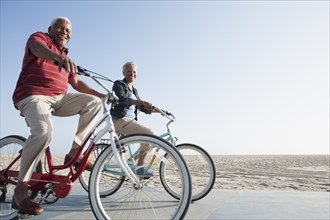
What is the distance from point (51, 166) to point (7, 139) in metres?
0.83

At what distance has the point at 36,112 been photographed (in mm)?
2678

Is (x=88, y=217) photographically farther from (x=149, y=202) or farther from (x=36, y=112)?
(x=36, y=112)

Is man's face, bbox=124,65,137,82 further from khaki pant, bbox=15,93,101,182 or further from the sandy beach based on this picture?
the sandy beach

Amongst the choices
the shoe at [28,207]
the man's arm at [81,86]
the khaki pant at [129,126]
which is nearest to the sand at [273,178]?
the khaki pant at [129,126]

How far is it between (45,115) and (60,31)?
809 millimetres

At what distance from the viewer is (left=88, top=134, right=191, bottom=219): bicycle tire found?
2.31m

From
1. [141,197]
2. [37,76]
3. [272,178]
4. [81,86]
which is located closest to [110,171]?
[141,197]

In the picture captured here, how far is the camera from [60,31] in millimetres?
2971

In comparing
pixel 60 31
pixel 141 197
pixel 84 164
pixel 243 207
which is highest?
pixel 60 31

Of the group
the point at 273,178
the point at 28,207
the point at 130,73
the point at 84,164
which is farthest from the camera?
the point at 273,178

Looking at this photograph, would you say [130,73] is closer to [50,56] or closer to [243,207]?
[50,56]

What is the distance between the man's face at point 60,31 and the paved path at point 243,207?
177cm

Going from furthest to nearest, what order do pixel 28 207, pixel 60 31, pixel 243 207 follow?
pixel 243 207 < pixel 60 31 < pixel 28 207

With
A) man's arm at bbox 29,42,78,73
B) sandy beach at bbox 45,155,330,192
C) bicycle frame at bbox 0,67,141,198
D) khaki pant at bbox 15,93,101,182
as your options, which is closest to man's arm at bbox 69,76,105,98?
khaki pant at bbox 15,93,101,182
